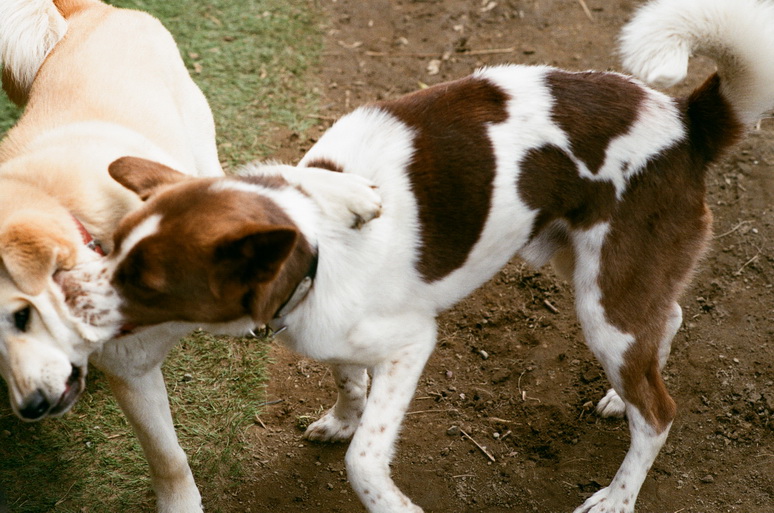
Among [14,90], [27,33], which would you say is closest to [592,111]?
[27,33]

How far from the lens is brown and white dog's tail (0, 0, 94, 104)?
3275 mm

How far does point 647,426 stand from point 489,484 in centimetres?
70

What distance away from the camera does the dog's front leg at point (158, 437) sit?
2793 mm

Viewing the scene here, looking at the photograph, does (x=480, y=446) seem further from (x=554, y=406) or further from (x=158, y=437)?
(x=158, y=437)

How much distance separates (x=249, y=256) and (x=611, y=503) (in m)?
Result: 1.78

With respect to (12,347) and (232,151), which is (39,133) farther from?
(232,151)

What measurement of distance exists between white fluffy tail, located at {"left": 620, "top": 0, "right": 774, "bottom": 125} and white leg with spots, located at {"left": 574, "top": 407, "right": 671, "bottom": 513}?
126 cm

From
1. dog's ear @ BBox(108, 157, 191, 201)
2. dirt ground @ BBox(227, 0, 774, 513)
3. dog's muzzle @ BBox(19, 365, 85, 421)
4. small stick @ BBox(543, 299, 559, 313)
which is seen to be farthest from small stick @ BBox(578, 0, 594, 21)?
dog's muzzle @ BBox(19, 365, 85, 421)

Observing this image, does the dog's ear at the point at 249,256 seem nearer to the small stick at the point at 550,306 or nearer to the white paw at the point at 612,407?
the white paw at the point at 612,407

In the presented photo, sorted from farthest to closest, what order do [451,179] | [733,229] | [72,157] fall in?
[733,229], [451,179], [72,157]

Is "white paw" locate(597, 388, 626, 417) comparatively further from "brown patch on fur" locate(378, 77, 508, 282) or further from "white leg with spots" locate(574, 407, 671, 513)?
"brown patch on fur" locate(378, 77, 508, 282)

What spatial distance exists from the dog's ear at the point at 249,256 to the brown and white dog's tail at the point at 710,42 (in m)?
1.38

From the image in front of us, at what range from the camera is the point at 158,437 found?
9.52ft

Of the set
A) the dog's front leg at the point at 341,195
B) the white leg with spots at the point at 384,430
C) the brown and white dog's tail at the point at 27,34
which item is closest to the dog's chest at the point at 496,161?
the dog's front leg at the point at 341,195
